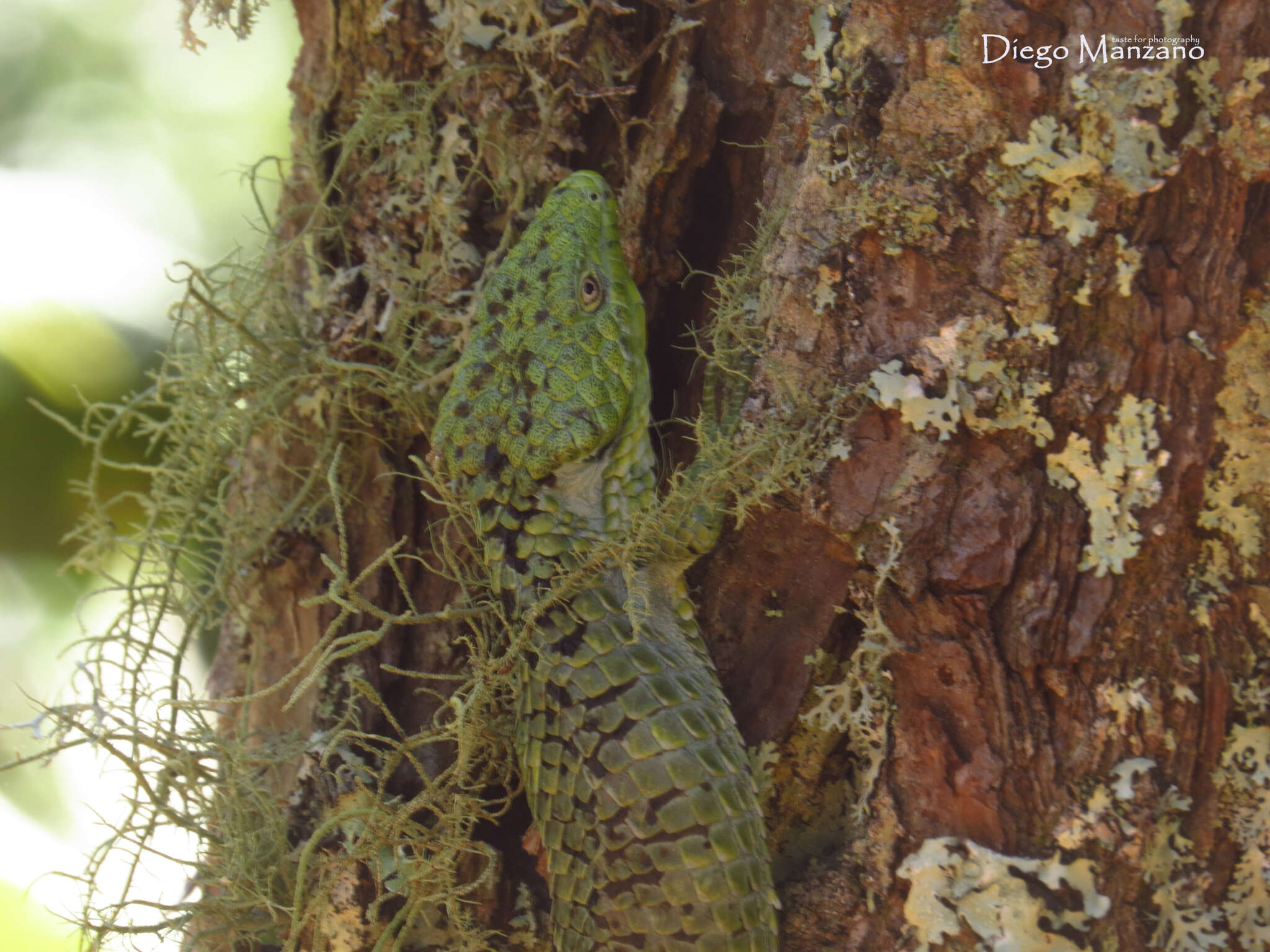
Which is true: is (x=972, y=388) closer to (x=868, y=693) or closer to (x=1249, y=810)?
(x=868, y=693)

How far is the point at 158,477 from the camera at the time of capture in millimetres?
2066

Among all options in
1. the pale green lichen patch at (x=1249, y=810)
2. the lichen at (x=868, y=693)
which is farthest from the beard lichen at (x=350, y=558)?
the pale green lichen patch at (x=1249, y=810)

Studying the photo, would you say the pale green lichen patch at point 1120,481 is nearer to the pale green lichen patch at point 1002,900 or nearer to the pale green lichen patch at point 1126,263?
the pale green lichen patch at point 1126,263

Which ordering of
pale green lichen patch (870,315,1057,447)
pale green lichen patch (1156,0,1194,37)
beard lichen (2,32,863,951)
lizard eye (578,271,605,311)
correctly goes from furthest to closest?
lizard eye (578,271,605,311)
beard lichen (2,32,863,951)
pale green lichen patch (870,315,1057,447)
pale green lichen patch (1156,0,1194,37)

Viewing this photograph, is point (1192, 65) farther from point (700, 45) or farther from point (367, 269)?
point (367, 269)

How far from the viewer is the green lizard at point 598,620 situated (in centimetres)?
143

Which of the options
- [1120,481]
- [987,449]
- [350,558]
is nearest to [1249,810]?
[1120,481]

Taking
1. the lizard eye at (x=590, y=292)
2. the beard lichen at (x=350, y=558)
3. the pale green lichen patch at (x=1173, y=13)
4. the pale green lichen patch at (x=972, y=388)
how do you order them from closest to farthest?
the pale green lichen patch at (x=1173, y=13), the pale green lichen patch at (x=972, y=388), the beard lichen at (x=350, y=558), the lizard eye at (x=590, y=292)

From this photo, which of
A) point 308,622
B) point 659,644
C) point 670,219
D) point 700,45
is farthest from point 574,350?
point 308,622

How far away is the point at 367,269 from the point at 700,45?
800mm

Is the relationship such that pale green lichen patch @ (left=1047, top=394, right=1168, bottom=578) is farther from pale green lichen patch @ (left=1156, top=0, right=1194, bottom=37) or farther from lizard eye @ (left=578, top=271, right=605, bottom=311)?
lizard eye @ (left=578, top=271, right=605, bottom=311)

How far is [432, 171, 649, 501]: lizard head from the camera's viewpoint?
1.65 metres

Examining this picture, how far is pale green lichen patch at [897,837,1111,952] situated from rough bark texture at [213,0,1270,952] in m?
0.02

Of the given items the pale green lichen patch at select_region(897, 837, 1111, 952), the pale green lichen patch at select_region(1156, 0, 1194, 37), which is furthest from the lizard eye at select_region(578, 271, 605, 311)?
the pale green lichen patch at select_region(897, 837, 1111, 952)
